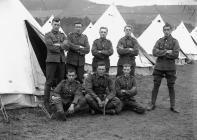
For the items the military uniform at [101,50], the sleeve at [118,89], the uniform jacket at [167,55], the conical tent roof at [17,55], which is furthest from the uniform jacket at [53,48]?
the uniform jacket at [167,55]

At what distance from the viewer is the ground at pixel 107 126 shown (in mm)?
5223

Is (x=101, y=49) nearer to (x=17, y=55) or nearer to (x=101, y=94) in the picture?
(x=101, y=94)

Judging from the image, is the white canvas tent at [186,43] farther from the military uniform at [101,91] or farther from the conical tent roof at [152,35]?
the military uniform at [101,91]

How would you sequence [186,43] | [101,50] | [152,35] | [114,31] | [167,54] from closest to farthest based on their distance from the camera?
[167,54]
[101,50]
[114,31]
[152,35]
[186,43]

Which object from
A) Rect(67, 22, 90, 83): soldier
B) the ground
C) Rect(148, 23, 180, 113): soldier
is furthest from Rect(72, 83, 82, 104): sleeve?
Rect(148, 23, 180, 113): soldier

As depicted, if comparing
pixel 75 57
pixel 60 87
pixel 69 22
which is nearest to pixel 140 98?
pixel 75 57

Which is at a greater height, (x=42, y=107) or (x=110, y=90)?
(x=110, y=90)

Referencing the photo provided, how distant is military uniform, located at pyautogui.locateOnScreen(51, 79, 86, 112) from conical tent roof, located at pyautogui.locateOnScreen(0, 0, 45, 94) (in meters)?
0.74

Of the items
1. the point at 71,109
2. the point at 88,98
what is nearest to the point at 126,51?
Result: the point at 88,98

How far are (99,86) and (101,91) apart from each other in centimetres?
11

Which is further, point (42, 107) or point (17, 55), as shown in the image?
point (17, 55)

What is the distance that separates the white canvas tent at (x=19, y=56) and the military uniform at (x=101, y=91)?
3.64ft

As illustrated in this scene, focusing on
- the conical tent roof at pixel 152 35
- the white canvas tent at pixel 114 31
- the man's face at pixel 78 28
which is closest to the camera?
the man's face at pixel 78 28

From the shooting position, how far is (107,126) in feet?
19.0
